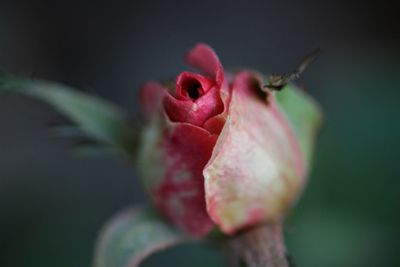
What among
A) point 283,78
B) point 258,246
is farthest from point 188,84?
point 258,246

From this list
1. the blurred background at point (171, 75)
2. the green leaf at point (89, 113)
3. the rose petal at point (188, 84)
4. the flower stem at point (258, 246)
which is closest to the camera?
the rose petal at point (188, 84)

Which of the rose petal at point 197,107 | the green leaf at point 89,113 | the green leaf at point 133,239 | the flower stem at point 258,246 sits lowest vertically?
the flower stem at point 258,246

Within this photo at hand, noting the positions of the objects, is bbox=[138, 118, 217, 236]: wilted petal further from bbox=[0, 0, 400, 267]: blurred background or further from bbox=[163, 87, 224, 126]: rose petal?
bbox=[0, 0, 400, 267]: blurred background

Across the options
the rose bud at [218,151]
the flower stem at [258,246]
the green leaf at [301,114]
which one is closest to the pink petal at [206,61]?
the rose bud at [218,151]

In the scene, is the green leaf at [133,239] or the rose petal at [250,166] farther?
the green leaf at [133,239]

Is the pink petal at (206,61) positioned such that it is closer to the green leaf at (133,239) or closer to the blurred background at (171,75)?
the green leaf at (133,239)

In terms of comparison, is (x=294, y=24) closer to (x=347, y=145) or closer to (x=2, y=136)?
(x=347, y=145)

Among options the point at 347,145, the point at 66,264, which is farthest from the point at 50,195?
the point at 347,145

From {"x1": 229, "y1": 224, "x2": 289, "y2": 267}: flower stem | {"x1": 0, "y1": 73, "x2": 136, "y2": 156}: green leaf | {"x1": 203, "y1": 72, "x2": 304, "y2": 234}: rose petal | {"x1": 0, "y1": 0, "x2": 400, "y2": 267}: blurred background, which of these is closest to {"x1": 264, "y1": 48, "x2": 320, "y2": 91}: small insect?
{"x1": 203, "y1": 72, "x2": 304, "y2": 234}: rose petal
